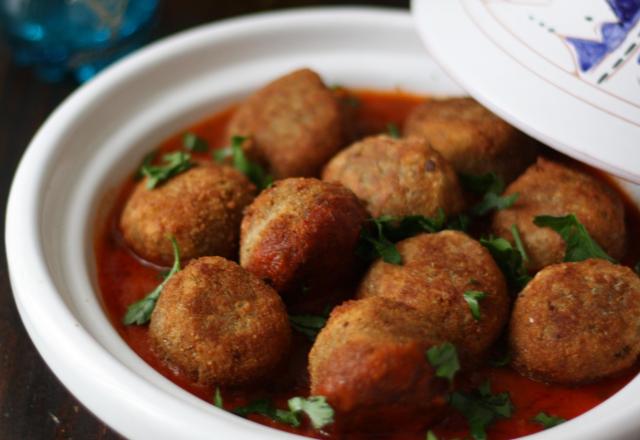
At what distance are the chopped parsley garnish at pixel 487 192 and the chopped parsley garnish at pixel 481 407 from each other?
0.46 metres

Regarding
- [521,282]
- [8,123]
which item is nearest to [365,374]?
[521,282]

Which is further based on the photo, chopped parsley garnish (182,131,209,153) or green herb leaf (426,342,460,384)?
chopped parsley garnish (182,131,209,153)

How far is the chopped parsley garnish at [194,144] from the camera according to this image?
241 centimetres

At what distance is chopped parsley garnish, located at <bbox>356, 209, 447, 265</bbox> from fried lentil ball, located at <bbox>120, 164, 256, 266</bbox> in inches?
11.6

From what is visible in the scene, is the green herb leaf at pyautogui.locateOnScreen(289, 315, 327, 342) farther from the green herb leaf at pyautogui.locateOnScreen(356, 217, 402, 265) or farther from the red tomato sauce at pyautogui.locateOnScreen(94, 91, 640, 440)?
the green herb leaf at pyautogui.locateOnScreen(356, 217, 402, 265)

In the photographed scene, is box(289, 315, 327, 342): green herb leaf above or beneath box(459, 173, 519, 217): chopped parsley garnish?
beneath

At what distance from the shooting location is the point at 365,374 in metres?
1.57

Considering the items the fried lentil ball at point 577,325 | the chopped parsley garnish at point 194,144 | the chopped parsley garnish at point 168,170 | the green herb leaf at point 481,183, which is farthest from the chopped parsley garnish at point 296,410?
the chopped parsley garnish at point 194,144

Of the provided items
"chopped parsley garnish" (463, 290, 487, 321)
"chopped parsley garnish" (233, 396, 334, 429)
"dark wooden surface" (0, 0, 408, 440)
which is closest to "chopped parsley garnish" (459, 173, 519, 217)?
"chopped parsley garnish" (463, 290, 487, 321)

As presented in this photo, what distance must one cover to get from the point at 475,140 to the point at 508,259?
360 mm

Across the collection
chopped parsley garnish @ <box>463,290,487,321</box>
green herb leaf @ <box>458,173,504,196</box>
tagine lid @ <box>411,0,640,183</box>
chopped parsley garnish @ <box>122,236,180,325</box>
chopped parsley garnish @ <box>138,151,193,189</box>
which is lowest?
chopped parsley garnish @ <box>122,236,180,325</box>

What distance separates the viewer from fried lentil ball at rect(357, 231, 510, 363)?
1.79 metres

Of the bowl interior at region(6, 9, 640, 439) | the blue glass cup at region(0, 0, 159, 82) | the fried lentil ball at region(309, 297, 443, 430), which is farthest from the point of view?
the blue glass cup at region(0, 0, 159, 82)

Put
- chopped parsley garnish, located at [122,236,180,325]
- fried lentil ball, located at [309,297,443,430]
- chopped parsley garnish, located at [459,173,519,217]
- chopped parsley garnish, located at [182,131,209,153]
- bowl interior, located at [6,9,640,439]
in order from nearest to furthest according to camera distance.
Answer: fried lentil ball, located at [309,297,443,430] → bowl interior, located at [6,9,640,439] → chopped parsley garnish, located at [122,236,180,325] → chopped parsley garnish, located at [459,173,519,217] → chopped parsley garnish, located at [182,131,209,153]
